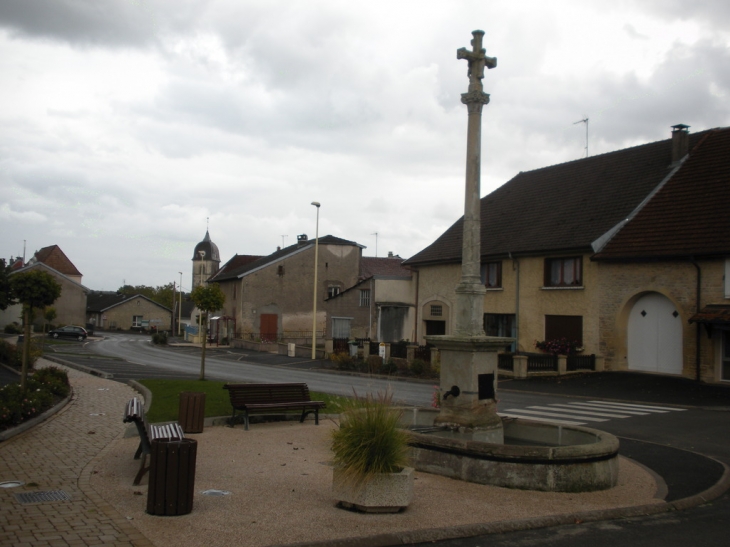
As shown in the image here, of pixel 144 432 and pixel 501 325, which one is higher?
pixel 501 325

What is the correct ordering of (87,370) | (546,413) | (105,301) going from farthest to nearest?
(105,301) < (87,370) < (546,413)

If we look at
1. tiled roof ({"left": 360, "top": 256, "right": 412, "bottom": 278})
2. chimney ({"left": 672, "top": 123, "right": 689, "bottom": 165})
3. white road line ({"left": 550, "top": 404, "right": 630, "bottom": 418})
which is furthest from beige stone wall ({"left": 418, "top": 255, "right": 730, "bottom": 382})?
tiled roof ({"left": 360, "top": 256, "right": 412, "bottom": 278})

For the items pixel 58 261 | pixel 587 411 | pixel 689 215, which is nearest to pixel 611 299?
pixel 689 215

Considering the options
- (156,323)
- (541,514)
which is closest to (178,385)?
(541,514)

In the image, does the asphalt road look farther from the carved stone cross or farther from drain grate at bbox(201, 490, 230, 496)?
the carved stone cross

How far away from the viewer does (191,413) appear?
11.9 metres

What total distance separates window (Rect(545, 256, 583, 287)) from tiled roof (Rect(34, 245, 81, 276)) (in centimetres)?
7159

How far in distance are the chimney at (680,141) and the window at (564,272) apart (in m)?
5.72

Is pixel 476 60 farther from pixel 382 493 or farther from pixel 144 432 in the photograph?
pixel 144 432

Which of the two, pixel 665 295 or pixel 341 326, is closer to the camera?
pixel 665 295

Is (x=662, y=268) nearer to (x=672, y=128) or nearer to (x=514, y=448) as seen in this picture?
(x=672, y=128)

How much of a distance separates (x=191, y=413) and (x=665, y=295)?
1869 centimetres

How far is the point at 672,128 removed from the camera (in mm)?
28141

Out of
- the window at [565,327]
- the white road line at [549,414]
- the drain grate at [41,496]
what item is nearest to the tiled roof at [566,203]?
the window at [565,327]
